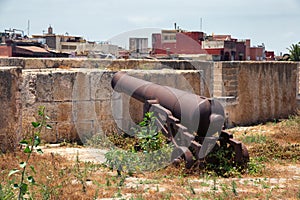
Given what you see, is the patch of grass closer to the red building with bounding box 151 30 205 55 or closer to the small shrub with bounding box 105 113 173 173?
the small shrub with bounding box 105 113 173 173

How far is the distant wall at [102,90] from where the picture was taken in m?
5.56

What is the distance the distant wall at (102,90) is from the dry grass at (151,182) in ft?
2.94

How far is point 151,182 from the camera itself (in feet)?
14.7

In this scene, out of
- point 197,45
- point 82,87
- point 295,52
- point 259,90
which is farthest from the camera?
point 197,45

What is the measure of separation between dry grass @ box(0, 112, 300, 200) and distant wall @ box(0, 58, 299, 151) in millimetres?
897

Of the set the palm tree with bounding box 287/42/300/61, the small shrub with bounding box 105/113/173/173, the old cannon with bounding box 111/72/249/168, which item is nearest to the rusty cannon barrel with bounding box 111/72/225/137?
the old cannon with bounding box 111/72/249/168

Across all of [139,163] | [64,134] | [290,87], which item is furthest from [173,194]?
[290,87]

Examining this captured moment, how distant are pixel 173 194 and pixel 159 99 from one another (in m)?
2.11

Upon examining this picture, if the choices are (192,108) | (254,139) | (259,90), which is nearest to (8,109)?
(192,108)

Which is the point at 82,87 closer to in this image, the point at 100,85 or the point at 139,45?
the point at 100,85

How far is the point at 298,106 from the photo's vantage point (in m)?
11.3

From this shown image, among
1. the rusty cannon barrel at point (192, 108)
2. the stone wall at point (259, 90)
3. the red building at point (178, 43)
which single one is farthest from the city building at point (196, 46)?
the rusty cannon barrel at point (192, 108)

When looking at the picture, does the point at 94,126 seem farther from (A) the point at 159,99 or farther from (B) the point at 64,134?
(A) the point at 159,99

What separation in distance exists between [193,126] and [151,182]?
39.7 inches
